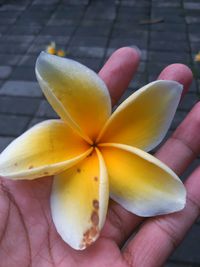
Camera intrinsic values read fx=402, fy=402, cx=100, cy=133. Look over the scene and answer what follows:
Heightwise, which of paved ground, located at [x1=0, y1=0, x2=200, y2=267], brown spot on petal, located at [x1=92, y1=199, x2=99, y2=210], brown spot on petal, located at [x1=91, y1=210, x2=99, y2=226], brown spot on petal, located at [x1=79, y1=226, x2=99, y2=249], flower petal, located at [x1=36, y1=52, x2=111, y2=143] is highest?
flower petal, located at [x1=36, y1=52, x2=111, y2=143]

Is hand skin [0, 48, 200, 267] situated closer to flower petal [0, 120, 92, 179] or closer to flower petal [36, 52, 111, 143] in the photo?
flower petal [0, 120, 92, 179]

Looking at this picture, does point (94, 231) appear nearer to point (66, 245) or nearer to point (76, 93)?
point (66, 245)

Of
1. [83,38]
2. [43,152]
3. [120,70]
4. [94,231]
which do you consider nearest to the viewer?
[94,231]

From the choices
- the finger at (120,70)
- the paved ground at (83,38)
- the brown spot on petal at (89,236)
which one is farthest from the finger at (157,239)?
the paved ground at (83,38)

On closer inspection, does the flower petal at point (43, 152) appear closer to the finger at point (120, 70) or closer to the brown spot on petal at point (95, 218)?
the brown spot on petal at point (95, 218)

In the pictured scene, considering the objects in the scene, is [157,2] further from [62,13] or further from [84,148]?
[84,148]

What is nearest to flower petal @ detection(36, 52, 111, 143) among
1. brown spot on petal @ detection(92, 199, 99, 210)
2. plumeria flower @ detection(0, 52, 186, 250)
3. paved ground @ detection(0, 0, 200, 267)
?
plumeria flower @ detection(0, 52, 186, 250)

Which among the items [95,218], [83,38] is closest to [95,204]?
[95,218]
